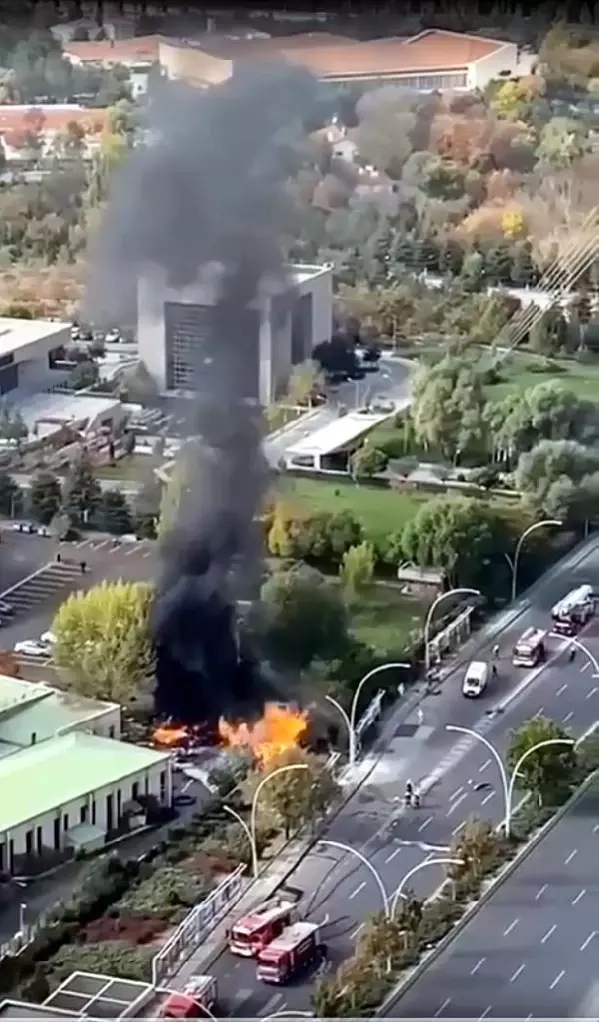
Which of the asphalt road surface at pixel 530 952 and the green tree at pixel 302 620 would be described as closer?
the asphalt road surface at pixel 530 952

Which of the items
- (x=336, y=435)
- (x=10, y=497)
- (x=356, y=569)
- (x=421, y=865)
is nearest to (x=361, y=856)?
(x=421, y=865)

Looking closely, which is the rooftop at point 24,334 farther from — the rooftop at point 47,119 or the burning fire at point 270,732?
the burning fire at point 270,732

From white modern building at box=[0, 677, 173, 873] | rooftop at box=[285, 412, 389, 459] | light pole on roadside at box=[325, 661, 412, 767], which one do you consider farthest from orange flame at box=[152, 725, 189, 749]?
rooftop at box=[285, 412, 389, 459]

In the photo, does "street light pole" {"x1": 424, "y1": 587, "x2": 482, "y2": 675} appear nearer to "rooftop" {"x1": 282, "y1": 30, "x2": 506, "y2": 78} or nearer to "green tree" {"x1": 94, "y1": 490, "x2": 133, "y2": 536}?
"green tree" {"x1": 94, "y1": 490, "x2": 133, "y2": 536}

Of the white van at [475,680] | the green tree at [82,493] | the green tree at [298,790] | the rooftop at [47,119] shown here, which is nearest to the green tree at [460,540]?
the white van at [475,680]

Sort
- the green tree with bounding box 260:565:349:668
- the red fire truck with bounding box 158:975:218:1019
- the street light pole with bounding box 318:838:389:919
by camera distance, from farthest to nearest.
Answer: the green tree with bounding box 260:565:349:668 < the street light pole with bounding box 318:838:389:919 < the red fire truck with bounding box 158:975:218:1019

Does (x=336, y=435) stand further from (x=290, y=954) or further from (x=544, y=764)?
(x=290, y=954)
